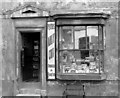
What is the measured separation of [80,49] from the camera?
782 cm

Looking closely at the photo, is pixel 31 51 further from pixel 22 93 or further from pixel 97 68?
pixel 97 68

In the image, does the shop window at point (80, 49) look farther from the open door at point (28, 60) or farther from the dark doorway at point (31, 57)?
the dark doorway at point (31, 57)

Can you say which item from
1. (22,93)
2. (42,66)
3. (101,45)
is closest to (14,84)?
(22,93)

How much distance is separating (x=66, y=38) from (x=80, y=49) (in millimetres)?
631

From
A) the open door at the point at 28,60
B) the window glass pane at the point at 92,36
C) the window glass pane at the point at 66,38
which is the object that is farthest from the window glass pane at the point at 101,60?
the open door at the point at 28,60

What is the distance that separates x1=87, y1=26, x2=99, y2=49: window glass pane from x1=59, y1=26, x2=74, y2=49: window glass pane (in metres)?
0.63

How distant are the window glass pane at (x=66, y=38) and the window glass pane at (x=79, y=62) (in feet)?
0.71

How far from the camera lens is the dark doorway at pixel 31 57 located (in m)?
8.65

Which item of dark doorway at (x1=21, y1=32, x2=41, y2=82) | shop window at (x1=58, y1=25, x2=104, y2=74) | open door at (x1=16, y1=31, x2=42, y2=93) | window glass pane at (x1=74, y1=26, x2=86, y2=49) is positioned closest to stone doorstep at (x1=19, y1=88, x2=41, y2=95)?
open door at (x1=16, y1=31, x2=42, y2=93)

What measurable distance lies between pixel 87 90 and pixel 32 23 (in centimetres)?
309

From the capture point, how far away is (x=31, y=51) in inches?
349

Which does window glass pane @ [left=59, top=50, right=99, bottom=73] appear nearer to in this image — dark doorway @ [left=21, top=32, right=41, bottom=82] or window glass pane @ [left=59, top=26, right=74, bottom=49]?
window glass pane @ [left=59, top=26, right=74, bottom=49]

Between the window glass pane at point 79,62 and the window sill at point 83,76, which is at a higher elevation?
the window glass pane at point 79,62

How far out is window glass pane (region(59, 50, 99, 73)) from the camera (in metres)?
7.82
